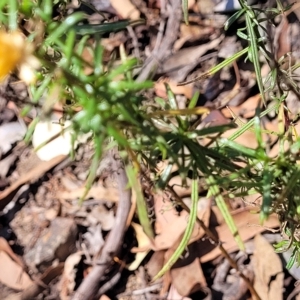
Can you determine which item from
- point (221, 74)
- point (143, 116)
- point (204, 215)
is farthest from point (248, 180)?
point (221, 74)

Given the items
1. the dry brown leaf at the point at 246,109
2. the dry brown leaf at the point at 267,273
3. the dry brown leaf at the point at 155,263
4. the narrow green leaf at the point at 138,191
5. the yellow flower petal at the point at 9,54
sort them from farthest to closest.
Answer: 1. the dry brown leaf at the point at 246,109
2. the dry brown leaf at the point at 155,263
3. the dry brown leaf at the point at 267,273
4. the narrow green leaf at the point at 138,191
5. the yellow flower petal at the point at 9,54

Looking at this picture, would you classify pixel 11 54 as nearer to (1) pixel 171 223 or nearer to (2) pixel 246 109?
(1) pixel 171 223

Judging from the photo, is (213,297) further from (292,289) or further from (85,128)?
(85,128)

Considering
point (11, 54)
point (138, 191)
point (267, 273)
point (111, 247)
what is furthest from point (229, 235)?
point (11, 54)

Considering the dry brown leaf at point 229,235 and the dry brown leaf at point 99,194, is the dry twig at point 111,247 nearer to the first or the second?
the dry brown leaf at point 99,194

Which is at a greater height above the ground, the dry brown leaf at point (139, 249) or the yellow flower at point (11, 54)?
the yellow flower at point (11, 54)

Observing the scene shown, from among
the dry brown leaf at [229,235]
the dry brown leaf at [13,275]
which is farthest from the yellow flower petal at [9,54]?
the dry brown leaf at [13,275]

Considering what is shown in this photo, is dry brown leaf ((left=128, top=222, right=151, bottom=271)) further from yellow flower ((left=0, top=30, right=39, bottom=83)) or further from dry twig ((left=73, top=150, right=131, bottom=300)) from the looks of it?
yellow flower ((left=0, top=30, right=39, bottom=83))
